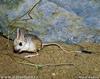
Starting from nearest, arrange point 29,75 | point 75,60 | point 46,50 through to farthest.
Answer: point 29,75 → point 75,60 → point 46,50

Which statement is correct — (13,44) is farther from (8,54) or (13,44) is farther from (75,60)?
(75,60)

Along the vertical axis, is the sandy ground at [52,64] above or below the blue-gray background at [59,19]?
below

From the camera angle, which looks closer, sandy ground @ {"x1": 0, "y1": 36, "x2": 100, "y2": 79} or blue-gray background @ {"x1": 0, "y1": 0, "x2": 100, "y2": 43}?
sandy ground @ {"x1": 0, "y1": 36, "x2": 100, "y2": 79}

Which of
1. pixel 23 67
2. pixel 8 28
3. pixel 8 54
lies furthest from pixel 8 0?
pixel 23 67

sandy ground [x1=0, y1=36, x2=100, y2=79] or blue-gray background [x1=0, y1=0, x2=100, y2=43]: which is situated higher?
blue-gray background [x1=0, y1=0, x2=100, y2=43]

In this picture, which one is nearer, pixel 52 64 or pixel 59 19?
pixel 52 64
